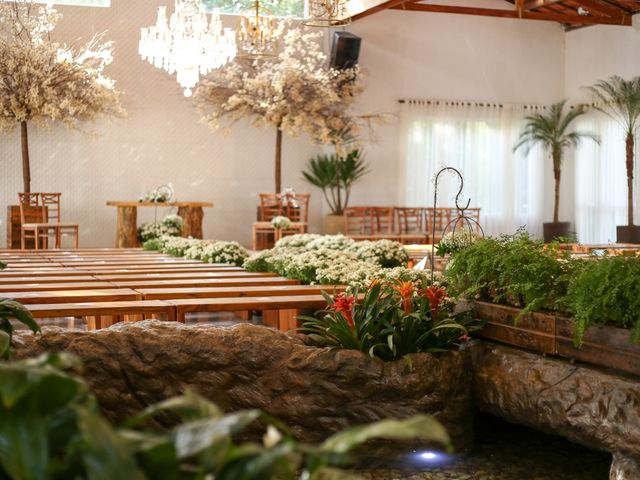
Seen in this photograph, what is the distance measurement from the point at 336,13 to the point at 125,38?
247 inches

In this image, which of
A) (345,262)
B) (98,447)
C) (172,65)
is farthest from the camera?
(172,65)

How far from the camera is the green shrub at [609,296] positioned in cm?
335

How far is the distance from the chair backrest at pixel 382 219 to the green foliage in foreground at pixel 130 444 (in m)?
13.1

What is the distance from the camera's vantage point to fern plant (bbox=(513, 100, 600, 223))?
15070mm

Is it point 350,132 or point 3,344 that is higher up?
point 350,132

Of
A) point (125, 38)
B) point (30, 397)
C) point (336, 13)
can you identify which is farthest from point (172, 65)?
point (30, 397)

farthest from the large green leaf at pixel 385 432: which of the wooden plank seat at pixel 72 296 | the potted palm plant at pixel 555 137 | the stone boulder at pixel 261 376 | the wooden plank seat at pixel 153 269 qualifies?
the potted palm plant at pixel 555 137

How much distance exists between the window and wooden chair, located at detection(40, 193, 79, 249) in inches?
152

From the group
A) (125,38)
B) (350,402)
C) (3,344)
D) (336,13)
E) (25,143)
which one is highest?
(125,38)

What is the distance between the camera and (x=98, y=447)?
3.38 ft

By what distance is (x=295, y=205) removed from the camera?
13125 mm

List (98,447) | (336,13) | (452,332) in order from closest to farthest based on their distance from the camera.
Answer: (98,447) < (452,332) < (336,13)

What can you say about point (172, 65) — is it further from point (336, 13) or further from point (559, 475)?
point (559, 475)

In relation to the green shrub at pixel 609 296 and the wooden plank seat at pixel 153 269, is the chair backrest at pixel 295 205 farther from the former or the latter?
the green shrub at pixel 609 296
